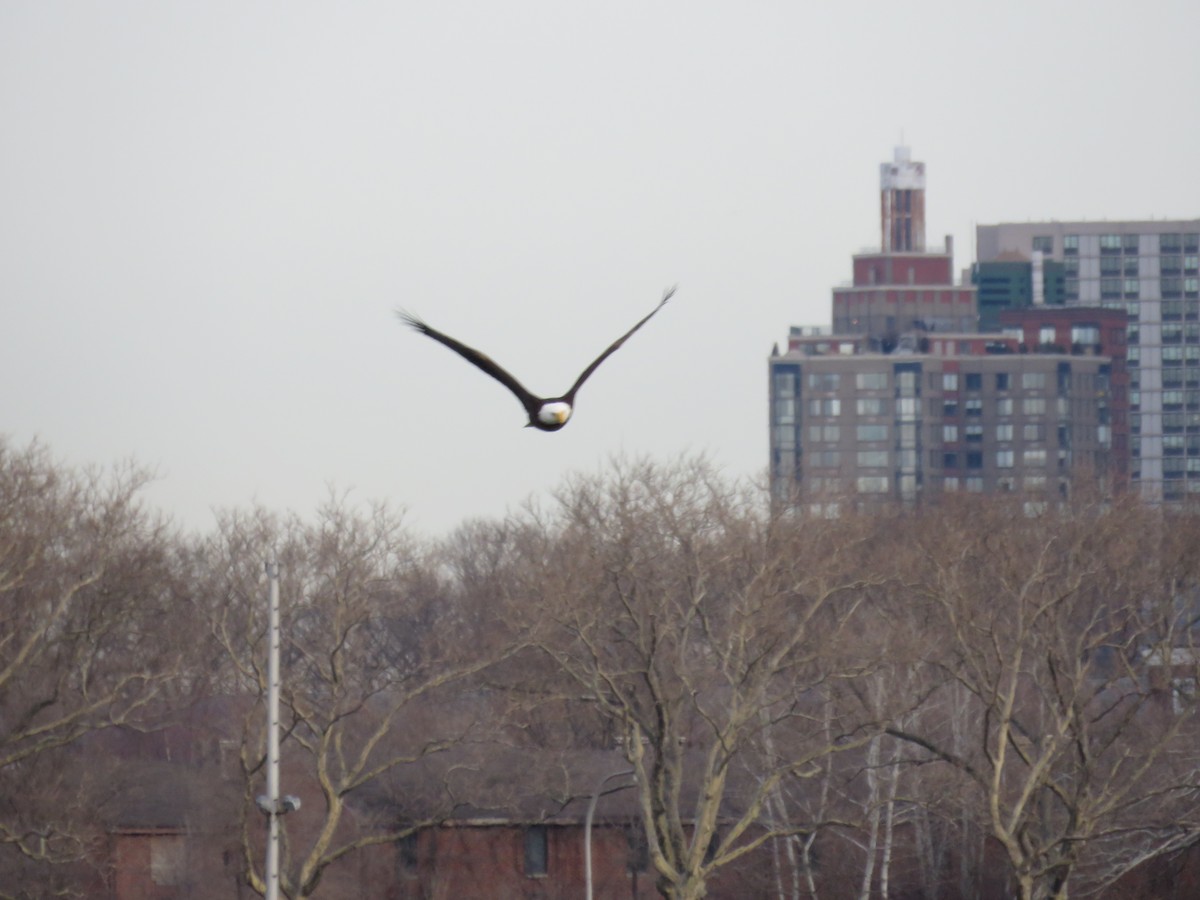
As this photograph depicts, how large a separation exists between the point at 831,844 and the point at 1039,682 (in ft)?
28.1

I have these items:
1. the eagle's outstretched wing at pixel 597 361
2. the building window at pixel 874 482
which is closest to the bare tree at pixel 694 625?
the eagle's outstretched wing at pixel 597 361

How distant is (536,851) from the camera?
53.4 meters

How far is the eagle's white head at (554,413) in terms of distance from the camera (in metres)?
17.5

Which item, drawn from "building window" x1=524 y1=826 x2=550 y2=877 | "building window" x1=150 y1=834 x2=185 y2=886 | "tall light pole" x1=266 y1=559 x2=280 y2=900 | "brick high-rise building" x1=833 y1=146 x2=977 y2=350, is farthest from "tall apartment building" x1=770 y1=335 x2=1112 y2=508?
"tall light pole" x1=266 y1=559 x2=280 y2=900

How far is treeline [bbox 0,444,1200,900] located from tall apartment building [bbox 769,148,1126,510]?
11674cm

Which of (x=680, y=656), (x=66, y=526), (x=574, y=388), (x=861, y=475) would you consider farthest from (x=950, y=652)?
(x=861, y=475)

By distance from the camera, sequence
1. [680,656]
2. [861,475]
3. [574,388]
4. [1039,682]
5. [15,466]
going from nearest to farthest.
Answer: [574,388], [680,656], [1039,682], [15,466], [861,475]

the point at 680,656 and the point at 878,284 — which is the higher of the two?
the point at 878,284

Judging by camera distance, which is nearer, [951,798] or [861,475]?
[951,798]

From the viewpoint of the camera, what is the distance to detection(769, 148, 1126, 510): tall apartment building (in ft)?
575

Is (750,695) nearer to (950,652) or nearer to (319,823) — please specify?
(950,652)

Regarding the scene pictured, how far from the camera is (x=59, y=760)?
166 ft

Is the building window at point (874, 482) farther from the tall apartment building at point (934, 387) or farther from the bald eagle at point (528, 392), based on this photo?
the bald eagle at point (528, 392)

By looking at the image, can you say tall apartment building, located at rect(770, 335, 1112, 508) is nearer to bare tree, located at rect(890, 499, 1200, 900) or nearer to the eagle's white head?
bare tree, located at rect(890, 499, 1200, 900)
